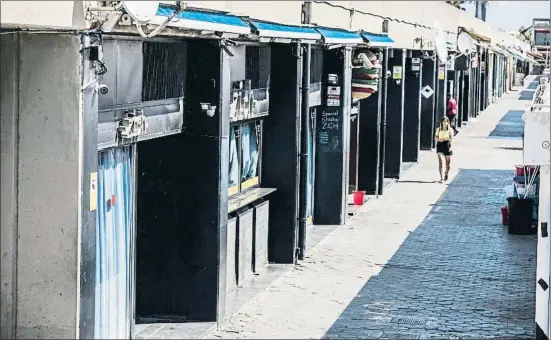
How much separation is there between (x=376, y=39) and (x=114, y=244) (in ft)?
35.3

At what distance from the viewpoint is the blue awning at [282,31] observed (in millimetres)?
13320

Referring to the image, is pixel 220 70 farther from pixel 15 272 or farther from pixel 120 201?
pixel 15 272

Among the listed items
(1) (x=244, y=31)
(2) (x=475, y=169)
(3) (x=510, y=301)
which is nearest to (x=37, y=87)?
(1) (x=244, y=31)

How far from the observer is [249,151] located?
53.5ft

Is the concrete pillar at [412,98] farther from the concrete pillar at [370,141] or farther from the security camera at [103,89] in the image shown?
the security camera at [103,89]

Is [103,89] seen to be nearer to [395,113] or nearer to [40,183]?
[40,183]

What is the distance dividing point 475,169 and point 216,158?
19.5 m

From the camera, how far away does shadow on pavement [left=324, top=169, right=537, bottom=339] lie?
1330 cm

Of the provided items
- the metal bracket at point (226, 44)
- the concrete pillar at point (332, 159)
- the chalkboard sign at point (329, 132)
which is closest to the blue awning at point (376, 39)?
the concrete pillar at point (332, 159)

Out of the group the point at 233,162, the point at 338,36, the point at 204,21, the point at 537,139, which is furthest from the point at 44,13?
the point at 338,36

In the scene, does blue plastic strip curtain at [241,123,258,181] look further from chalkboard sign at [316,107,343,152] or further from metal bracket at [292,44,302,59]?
chalkboard sign at [316,107,343,152]

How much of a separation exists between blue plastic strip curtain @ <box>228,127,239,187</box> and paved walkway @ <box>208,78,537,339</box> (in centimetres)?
152

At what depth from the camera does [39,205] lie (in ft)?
30.2

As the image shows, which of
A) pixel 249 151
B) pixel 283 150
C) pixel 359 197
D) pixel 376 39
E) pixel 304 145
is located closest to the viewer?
pixel 249 151
